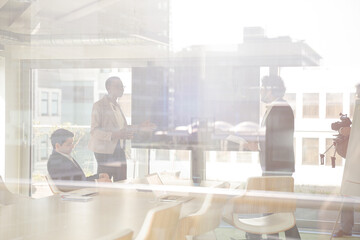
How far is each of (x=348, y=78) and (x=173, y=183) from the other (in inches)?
49.9

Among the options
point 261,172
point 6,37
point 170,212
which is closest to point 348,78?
point 261,172

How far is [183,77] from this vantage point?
Answer: 3.41m

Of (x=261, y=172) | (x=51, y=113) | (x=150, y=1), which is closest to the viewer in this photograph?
(x=261, y=172)

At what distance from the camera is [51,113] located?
3.82 metres

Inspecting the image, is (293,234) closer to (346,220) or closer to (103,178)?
(346,220)

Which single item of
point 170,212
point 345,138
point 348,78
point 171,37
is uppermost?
point 171,37

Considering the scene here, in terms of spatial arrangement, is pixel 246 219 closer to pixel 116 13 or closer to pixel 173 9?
pixel 173 9

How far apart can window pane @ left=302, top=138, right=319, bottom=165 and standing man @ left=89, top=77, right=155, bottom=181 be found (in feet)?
3.31

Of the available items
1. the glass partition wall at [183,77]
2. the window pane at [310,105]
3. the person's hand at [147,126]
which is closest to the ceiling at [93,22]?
the glass partition wall at [183,77]

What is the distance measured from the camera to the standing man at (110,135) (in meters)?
3.61

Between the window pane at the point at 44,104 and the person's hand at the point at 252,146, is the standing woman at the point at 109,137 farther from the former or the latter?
the person's hand at the point at 252,146

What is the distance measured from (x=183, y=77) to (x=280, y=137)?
2.34 feet

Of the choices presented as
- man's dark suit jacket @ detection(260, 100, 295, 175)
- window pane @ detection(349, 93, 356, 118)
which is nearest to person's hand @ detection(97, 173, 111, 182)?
man's dark suit jacket @ detection(260, 100, 295, 175)

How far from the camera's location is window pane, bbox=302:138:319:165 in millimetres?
3160
